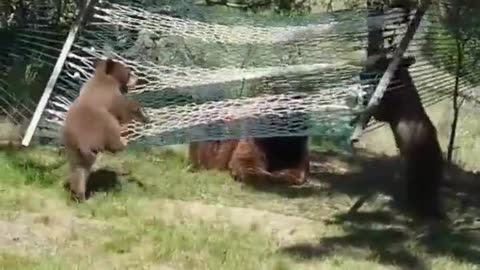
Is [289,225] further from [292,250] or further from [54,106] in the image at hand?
[54,106]

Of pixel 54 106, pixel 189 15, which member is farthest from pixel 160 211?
pixel 189 15

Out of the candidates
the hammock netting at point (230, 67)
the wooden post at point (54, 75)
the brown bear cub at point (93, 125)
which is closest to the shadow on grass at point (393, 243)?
the hammock netting at point (230, 67)

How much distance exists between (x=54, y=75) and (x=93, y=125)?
1008mm

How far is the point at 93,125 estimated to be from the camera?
6.51 metres

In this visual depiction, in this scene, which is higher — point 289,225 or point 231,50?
point 231,50

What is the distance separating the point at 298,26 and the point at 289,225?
1707mm

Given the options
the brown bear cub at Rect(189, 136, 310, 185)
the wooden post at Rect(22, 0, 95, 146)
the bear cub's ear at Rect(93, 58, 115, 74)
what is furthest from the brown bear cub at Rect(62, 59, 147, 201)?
the brown bear cub at Rect(189, 136, 310, 185)

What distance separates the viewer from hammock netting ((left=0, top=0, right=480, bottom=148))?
20.7 feet

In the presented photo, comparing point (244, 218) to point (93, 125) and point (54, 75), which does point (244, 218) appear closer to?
point (93, 125)

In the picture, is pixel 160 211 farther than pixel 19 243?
Yes

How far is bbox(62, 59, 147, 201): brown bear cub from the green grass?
189 millimetres

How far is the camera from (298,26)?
732 centimetres

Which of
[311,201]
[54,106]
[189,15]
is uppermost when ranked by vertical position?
[189,15]

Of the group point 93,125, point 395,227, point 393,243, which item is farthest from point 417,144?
point 93,125
